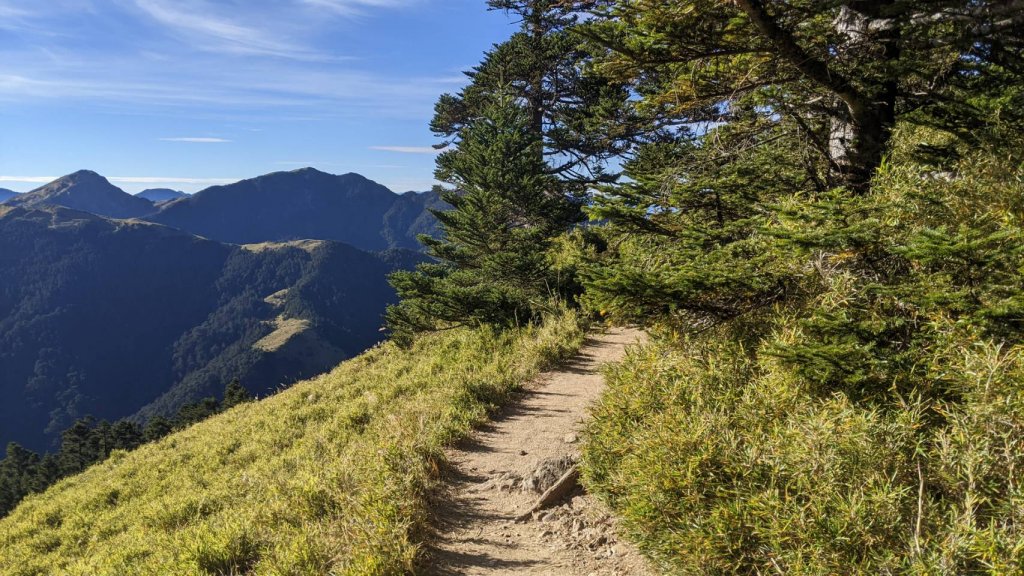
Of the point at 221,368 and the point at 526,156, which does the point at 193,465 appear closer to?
the point at 526,156

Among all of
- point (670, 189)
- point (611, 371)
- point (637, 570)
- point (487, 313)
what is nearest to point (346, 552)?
point (637, 570)

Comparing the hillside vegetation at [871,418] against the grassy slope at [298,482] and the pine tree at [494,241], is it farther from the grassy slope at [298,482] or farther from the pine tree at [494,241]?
the pine tree at [494,241]

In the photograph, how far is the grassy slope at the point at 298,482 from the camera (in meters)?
4.97

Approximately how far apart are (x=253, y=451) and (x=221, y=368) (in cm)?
18932

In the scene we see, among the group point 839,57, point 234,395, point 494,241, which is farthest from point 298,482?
point 234,395

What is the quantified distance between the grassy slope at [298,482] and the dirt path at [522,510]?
17.0 inches

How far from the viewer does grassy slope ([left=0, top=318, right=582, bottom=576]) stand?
4969 millimetres

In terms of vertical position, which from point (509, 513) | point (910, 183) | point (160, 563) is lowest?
point (160, 563)

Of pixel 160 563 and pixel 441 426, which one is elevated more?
pixel 441 426

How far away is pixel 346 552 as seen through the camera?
444cm

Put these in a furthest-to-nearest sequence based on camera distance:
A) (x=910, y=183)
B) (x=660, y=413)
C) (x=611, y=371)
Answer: (x=611, y=371) < (x=660, y=413) < (x=910, y=183)

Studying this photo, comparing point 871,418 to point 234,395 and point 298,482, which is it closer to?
point 298,482

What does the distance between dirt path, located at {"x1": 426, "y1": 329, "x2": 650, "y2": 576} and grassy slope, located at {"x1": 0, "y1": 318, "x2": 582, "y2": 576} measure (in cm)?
43

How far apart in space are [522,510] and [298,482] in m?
3.06
